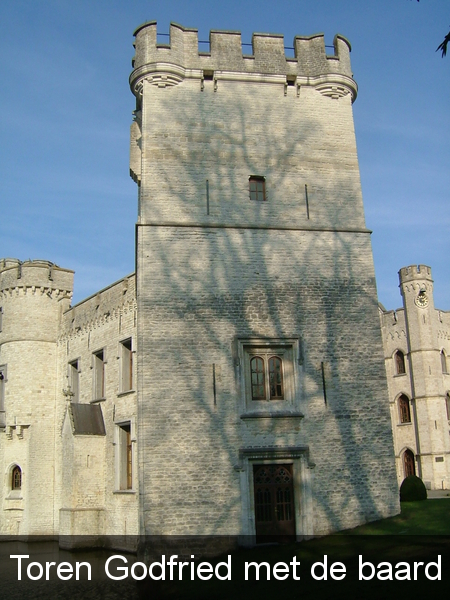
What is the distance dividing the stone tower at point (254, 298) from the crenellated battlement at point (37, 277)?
10740mm

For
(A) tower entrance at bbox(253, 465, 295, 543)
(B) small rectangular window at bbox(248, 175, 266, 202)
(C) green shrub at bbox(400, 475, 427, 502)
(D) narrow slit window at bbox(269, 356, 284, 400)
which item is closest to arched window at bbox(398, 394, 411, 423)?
(C) green shrub at bbox(400, 475, 427, 502)

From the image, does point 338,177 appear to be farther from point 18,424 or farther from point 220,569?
point 18,424

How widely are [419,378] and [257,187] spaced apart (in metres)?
22.6

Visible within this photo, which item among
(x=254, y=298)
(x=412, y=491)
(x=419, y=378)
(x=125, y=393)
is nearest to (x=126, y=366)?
(x=125, y=393)

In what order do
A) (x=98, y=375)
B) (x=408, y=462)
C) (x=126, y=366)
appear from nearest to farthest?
(x=126, y=366), (x=98, y=375), (x=408, y=462)

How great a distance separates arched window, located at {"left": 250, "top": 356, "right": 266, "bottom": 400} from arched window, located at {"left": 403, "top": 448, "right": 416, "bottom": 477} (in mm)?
23542

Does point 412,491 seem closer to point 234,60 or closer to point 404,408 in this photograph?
point 234,60

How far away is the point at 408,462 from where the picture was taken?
38750mm

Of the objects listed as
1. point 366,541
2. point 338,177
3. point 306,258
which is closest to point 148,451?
point 366,541

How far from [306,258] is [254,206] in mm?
2185

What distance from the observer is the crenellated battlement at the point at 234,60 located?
1975 centimetres

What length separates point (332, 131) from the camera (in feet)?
67.1

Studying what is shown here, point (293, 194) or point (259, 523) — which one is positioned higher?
point (293, 194)

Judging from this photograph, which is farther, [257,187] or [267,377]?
[257,187]
